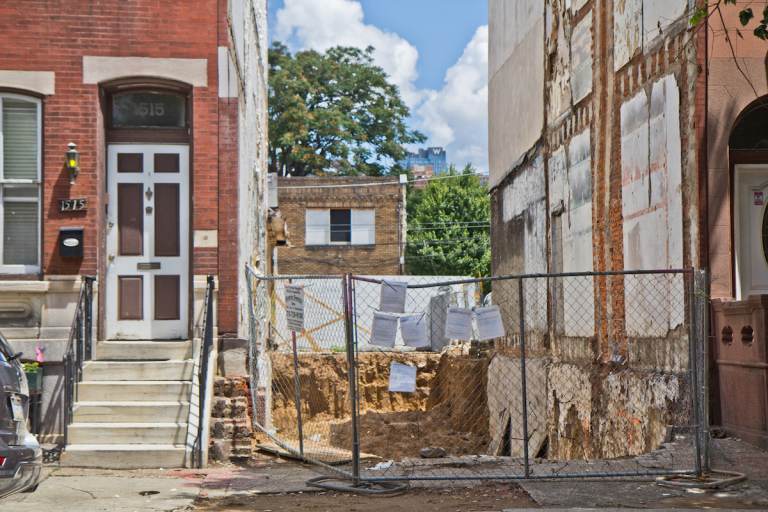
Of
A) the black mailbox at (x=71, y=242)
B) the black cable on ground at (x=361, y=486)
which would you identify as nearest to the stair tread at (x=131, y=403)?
the black mailbox at (x=71, y=242)

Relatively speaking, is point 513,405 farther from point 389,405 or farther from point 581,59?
point 389,405

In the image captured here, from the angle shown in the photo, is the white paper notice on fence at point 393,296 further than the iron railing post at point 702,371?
Yes

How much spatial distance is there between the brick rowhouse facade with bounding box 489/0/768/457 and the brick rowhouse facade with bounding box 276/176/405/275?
85.0 feet

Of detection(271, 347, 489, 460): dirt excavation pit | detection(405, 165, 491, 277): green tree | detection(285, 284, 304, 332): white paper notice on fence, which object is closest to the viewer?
detection(285, 284, 304, 332): white paper notice on fence

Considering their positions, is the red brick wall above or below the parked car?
above

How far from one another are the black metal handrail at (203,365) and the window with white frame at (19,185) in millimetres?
2232

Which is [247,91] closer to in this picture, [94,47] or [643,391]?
[94,47]

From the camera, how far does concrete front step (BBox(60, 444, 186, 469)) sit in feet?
38.0

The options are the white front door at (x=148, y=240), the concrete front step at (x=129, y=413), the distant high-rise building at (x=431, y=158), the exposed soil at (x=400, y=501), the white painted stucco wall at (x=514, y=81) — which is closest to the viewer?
the exposed soil at (x=400, y=501)

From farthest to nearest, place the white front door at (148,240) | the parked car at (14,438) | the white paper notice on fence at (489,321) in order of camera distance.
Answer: the white front door at (148,240)
the white paper notice on fence at (489,321)
the parked car at (14,438)

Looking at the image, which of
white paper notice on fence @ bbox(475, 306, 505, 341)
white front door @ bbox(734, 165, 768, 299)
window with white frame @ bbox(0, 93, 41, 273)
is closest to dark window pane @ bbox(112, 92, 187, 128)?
window with white frame @ bbox(0, 93, 41, 273)

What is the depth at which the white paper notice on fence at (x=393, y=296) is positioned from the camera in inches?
397

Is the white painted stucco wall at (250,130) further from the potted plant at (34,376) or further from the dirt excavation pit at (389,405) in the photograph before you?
the dirt excavation pit at (389,405)

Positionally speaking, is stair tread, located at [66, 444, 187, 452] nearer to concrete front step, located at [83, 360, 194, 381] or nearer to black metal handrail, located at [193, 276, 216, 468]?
black metal handrail, located at [193, 276, 216, 468]
